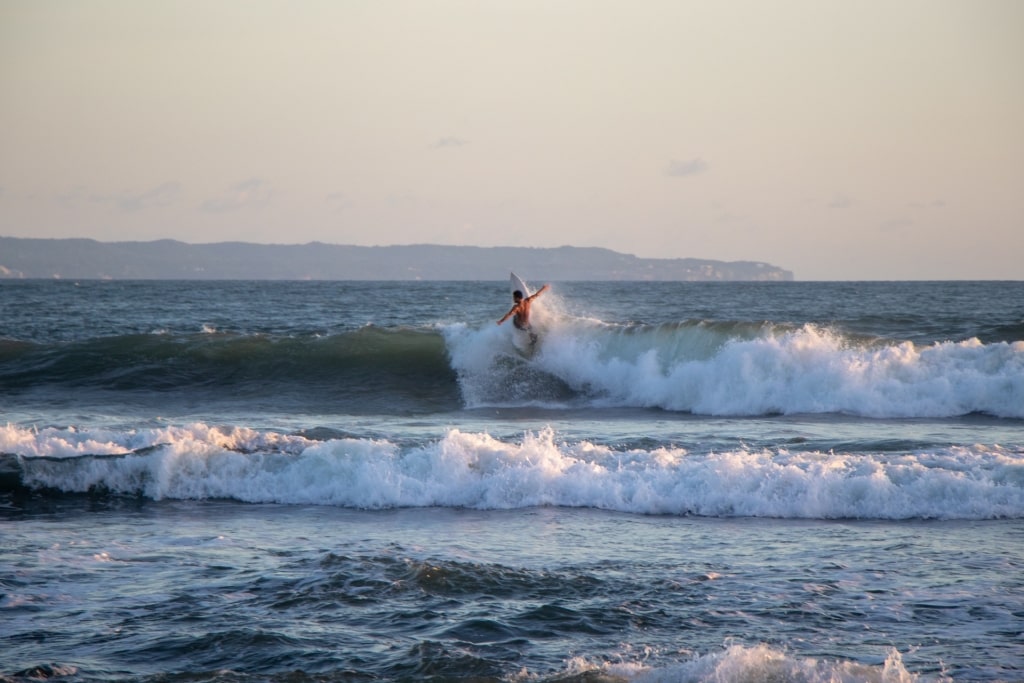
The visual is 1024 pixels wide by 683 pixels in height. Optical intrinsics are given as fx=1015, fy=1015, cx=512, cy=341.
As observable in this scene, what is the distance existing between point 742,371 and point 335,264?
152m

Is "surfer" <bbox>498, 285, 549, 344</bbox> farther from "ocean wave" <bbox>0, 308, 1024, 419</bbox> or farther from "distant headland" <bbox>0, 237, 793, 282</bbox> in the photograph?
"distant headland" <bbox>0, 237, 793, 282</bbox>

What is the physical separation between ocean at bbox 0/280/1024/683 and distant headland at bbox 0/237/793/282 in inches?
4647

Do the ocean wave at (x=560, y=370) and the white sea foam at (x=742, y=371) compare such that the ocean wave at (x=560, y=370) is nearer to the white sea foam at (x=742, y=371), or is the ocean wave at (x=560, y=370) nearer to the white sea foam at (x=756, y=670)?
the white sea foam at (x=742, y=371)

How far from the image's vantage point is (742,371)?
786 inches

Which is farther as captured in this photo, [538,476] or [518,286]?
[518,286]

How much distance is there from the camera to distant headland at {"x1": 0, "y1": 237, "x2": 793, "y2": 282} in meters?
150

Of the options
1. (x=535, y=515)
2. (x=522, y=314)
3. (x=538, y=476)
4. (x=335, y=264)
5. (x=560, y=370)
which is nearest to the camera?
(x=535, y=515)

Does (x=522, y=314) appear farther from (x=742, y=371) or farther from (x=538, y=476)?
(x=538, y=476)

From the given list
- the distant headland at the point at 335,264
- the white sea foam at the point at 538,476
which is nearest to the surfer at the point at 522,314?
the white sea foam at the point at 538,476

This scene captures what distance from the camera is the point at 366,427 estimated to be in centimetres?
1628

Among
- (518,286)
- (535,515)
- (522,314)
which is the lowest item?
(535,515)

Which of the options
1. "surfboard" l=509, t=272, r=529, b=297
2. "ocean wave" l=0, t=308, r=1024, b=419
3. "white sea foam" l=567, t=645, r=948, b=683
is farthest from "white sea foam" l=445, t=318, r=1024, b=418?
"white sea foam" l=567, t=645, r=948, b=683

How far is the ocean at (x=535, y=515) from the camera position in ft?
21.8

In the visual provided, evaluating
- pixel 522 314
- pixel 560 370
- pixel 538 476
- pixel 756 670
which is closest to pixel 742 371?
pixel 560 370
